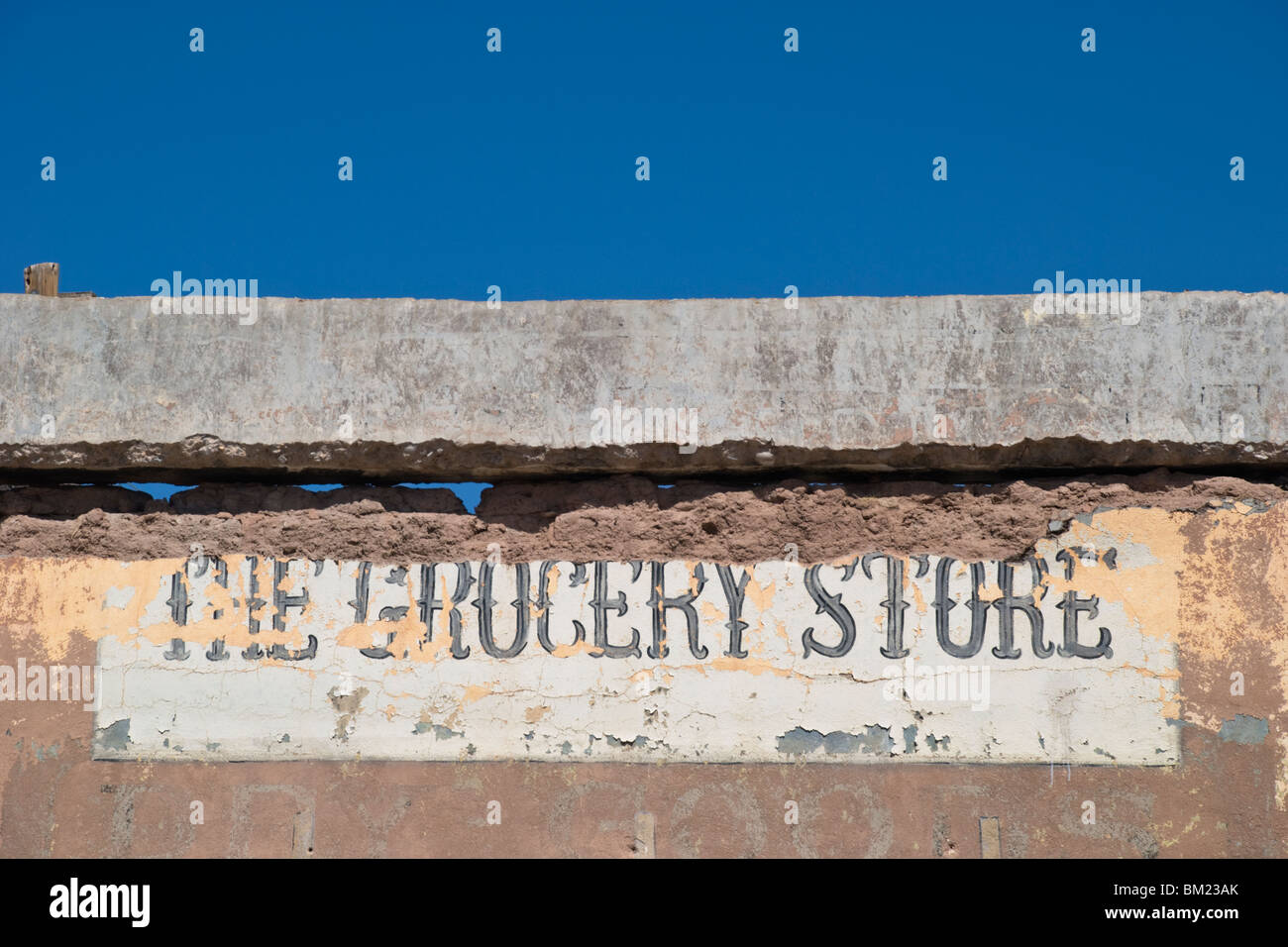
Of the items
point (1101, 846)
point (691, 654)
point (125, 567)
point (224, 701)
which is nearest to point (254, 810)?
point (224, 701)

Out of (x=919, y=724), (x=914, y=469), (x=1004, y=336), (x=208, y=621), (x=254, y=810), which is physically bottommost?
(x=254, y=810)

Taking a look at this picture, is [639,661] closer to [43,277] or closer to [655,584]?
[655,584]

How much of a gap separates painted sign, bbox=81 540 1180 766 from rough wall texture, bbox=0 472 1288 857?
0.05 meters

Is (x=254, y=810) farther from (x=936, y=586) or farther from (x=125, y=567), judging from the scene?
(x=936, y=586)

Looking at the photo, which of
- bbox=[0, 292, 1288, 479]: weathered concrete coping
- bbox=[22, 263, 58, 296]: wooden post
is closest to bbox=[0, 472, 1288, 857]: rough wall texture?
bbox=[0, 292, 1288, 479]: weathered concrete coping

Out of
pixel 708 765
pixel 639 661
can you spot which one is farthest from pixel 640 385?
pixel 708 765

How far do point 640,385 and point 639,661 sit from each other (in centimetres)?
74

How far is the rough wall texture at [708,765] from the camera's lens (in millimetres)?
A: 3520

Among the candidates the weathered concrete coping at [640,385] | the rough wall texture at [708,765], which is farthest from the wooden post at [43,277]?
the rough wall texture at [708,765]

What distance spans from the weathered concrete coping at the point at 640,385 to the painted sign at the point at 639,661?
12.0 inches

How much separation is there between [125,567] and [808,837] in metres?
2.00

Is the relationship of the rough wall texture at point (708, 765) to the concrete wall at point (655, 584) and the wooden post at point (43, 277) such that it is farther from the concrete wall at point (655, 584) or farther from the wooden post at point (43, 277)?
the wooden post at point (43, 277)

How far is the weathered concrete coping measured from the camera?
3.62 metres

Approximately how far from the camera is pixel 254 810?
363cm
